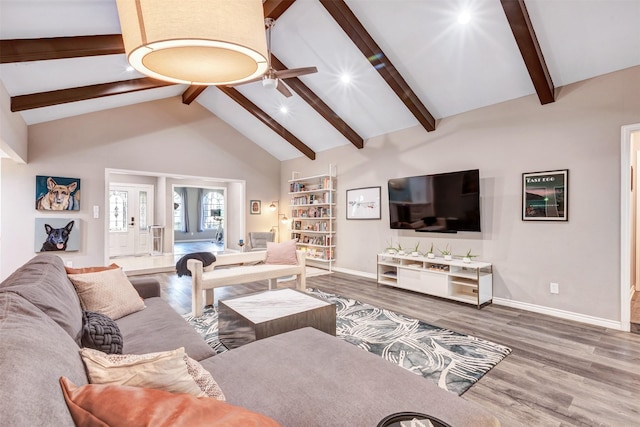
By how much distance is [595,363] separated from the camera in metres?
2.63

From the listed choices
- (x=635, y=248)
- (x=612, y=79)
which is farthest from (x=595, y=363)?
(x=635, y=248)

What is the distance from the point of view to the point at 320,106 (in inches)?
220

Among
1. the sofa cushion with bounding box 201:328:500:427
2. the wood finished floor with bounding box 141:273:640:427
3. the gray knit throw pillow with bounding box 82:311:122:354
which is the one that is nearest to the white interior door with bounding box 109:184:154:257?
the wood finished floor with bounding box 141:273:640:427

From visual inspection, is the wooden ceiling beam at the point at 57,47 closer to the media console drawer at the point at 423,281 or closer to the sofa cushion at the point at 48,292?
the sofa cushion at the point at 48,292

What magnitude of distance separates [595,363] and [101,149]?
7523 mm

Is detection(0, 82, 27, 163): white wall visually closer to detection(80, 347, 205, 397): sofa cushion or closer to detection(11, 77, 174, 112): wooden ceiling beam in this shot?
detection(11, 77, 174, 112): wooden ceiling beam

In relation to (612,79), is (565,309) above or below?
below

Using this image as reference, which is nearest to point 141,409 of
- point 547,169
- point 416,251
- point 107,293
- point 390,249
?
point 107,293

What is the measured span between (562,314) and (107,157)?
7.53 m

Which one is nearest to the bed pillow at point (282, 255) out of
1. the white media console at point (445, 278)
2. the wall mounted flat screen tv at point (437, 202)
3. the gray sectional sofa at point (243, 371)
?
the white media console at point (445, 278)

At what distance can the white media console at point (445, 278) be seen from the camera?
4203mm

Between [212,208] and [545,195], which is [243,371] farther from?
[212,208]

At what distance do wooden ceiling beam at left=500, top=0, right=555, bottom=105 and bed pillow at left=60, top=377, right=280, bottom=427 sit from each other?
3832 mm

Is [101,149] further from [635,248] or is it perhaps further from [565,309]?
[635,248]
